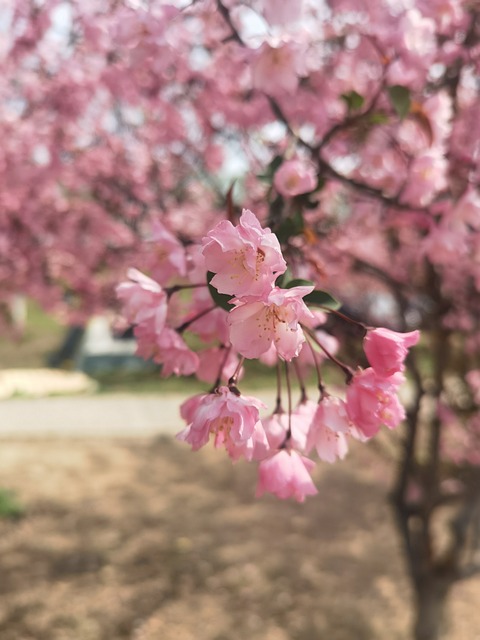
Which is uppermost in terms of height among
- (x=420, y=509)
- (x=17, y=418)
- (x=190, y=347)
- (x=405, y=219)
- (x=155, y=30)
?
(x=155, y=30)

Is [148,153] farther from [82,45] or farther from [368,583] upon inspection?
[368,583]

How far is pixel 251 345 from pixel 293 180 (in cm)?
54

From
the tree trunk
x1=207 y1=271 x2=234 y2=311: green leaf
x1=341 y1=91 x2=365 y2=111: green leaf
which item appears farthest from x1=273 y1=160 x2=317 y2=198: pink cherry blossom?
the tree trunk

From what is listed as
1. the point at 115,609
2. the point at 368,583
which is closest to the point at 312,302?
the point at 115,609

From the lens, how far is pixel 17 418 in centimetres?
789

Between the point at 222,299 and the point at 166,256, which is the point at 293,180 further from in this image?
the point at 222,299

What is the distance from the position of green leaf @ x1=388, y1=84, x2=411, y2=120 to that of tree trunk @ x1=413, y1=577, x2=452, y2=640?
2660 mm

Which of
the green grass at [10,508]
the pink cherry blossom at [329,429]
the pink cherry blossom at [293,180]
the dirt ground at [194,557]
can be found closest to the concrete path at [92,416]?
the dirt ground at [194,557]

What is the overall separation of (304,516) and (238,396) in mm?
4597

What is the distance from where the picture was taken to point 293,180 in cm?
126

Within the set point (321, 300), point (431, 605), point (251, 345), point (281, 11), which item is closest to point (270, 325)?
point (251, 345)

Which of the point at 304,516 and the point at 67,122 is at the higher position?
the point at 67,122

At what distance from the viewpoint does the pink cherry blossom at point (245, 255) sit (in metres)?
0.77

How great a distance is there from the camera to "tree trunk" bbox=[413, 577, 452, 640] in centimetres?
318
